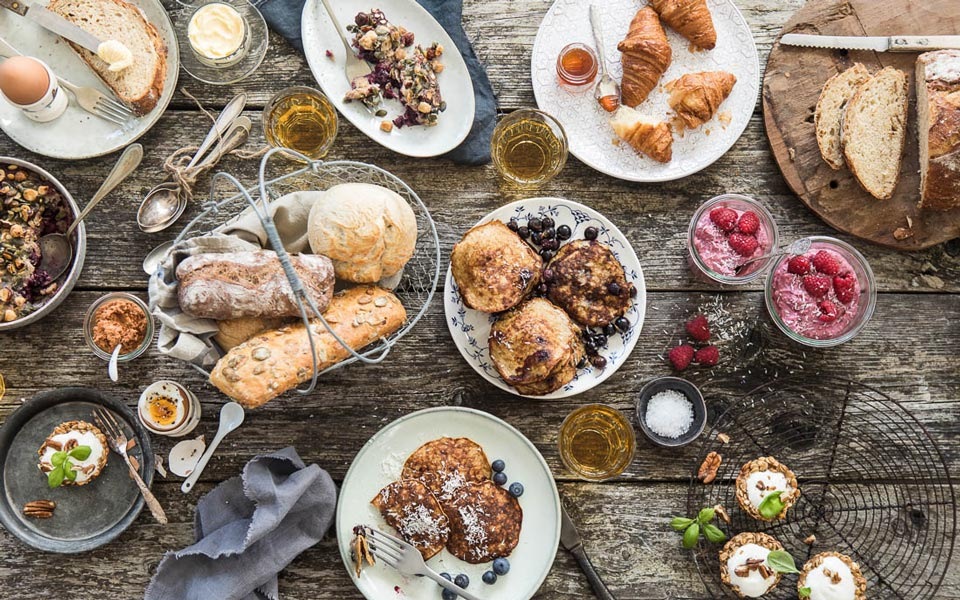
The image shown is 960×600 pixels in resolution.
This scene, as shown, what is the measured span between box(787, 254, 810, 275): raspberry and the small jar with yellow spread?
2252 mm

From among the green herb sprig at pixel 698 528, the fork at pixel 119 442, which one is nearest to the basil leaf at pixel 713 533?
the green herb sprig at pixel 698 528

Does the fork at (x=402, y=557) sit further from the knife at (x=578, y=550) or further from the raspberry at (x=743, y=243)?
the raspberry at (x=743, y=243)

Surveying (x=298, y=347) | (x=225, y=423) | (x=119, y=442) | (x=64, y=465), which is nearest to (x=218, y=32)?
(x=298, y=347)

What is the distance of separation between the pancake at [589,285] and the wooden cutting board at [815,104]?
85 centimetres

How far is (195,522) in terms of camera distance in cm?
270

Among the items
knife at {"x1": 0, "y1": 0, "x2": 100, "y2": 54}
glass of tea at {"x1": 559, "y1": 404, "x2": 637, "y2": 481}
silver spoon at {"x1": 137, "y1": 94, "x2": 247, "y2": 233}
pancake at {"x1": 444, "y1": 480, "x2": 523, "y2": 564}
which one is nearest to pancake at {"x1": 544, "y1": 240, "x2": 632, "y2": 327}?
glass of tea at {"x1": 559, "y1": 404, "x2": 637, "y2": 481}

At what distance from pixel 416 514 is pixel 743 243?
1567mm

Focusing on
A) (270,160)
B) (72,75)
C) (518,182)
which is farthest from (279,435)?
(72,75)

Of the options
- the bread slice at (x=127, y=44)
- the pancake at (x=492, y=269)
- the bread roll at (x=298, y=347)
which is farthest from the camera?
the bread slice at (x=127, y=44)

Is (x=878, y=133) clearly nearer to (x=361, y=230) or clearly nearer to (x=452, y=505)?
(x=361, y=230)

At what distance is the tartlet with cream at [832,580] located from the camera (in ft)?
8.84

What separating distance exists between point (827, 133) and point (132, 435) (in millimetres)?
2904

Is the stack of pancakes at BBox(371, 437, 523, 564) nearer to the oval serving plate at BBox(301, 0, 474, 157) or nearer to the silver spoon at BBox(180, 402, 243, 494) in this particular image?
the silver spoon at BBox(180, 402, 243, 494)

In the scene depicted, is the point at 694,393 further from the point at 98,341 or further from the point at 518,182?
the point at 98,341
